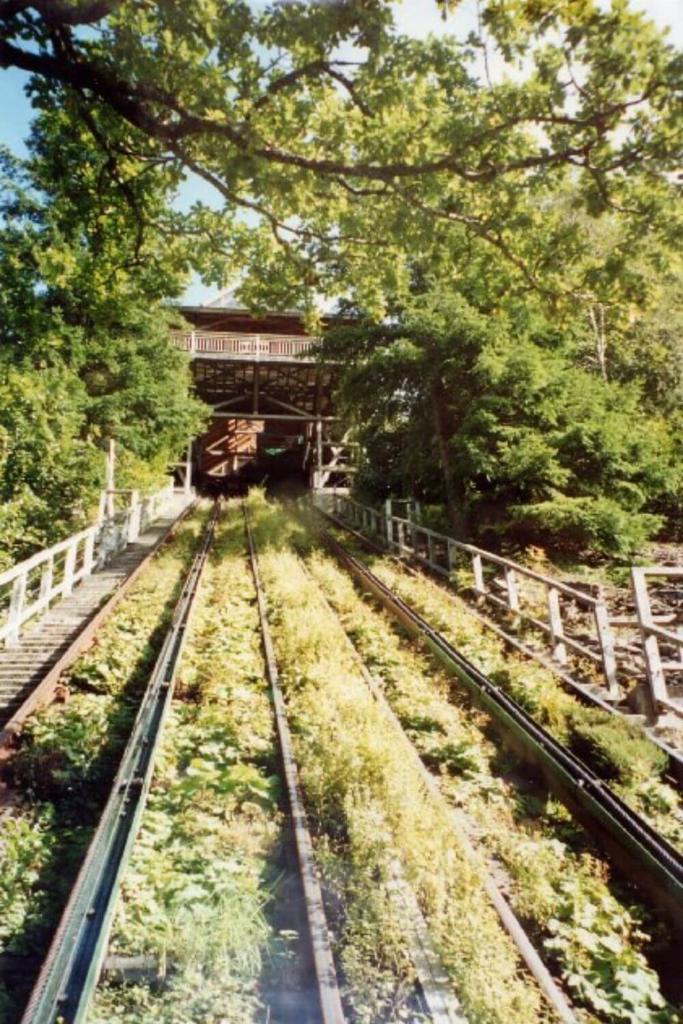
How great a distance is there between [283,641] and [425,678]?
210cm

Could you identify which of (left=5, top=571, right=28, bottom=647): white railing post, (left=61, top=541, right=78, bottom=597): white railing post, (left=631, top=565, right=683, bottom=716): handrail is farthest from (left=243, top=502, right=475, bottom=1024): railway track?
(left=61, top=541, right=78, bottom=597): white railing post

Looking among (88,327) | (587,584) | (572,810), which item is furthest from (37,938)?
(88,327)

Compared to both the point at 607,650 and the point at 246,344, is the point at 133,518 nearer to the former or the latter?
the point at 607,650

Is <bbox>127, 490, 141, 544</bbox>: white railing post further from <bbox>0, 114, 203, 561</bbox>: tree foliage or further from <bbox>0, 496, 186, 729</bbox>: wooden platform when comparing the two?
<bbox>0, 496, 186, 729</bbox>: wooden platform

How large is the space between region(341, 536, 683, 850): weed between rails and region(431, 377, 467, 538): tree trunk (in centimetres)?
580

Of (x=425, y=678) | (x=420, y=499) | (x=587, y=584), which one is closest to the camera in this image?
(x=425, y=678)

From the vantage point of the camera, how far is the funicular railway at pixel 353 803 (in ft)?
10.8

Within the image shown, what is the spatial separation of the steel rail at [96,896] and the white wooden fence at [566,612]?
16.6 feet

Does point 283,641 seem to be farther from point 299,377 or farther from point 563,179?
point 299,377

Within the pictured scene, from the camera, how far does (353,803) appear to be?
4.86 meters

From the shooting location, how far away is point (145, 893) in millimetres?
3918

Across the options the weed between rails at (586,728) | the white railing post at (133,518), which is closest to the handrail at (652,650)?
the weed between rails at (586,728)

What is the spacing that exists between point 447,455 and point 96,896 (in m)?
13.8

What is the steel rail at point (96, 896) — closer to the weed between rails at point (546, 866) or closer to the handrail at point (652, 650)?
the weed between rails at point (546, 866)
